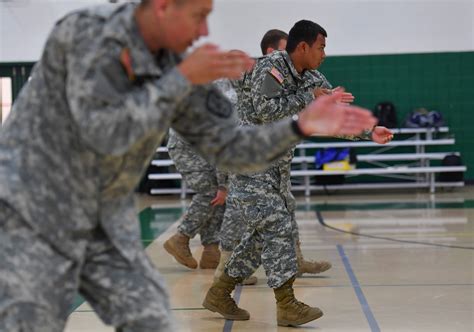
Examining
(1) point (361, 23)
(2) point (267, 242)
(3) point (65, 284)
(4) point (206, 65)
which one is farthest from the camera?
(1) point (361, 23)

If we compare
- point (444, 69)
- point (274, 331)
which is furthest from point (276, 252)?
point (444, 69)

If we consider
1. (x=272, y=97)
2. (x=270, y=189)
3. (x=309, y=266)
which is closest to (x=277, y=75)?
(x=272, y=97)

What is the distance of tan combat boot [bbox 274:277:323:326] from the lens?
520 cm

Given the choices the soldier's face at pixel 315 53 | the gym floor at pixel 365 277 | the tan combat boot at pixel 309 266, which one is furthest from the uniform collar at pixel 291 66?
the tan combat boot at pixel 309 266

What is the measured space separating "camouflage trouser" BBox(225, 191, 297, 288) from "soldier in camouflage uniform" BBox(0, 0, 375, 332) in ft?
8.54

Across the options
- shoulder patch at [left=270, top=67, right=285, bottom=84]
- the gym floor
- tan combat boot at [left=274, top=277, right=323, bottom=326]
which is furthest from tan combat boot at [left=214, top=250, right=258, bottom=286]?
shoulder patch at [left=270, top=67, right=285, bottom=84]

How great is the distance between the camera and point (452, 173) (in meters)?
14.1

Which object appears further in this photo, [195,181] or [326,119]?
[195,181]

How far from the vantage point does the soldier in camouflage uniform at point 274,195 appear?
5.20m

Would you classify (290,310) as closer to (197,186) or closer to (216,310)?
(216,310)

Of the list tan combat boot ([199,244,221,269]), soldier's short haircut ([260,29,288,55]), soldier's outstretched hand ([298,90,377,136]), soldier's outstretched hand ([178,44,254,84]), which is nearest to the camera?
soldier's outstretched hand ([178,44,254,84])

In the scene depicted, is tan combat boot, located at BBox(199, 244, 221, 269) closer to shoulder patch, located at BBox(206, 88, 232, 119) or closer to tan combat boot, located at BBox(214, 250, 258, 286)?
tan combat boot, located at BBox(214, 250, 258, 286)

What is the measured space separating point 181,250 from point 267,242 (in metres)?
2.15

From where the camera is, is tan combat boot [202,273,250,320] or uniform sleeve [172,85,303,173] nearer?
uniform sleeve [172,85,303,173]
